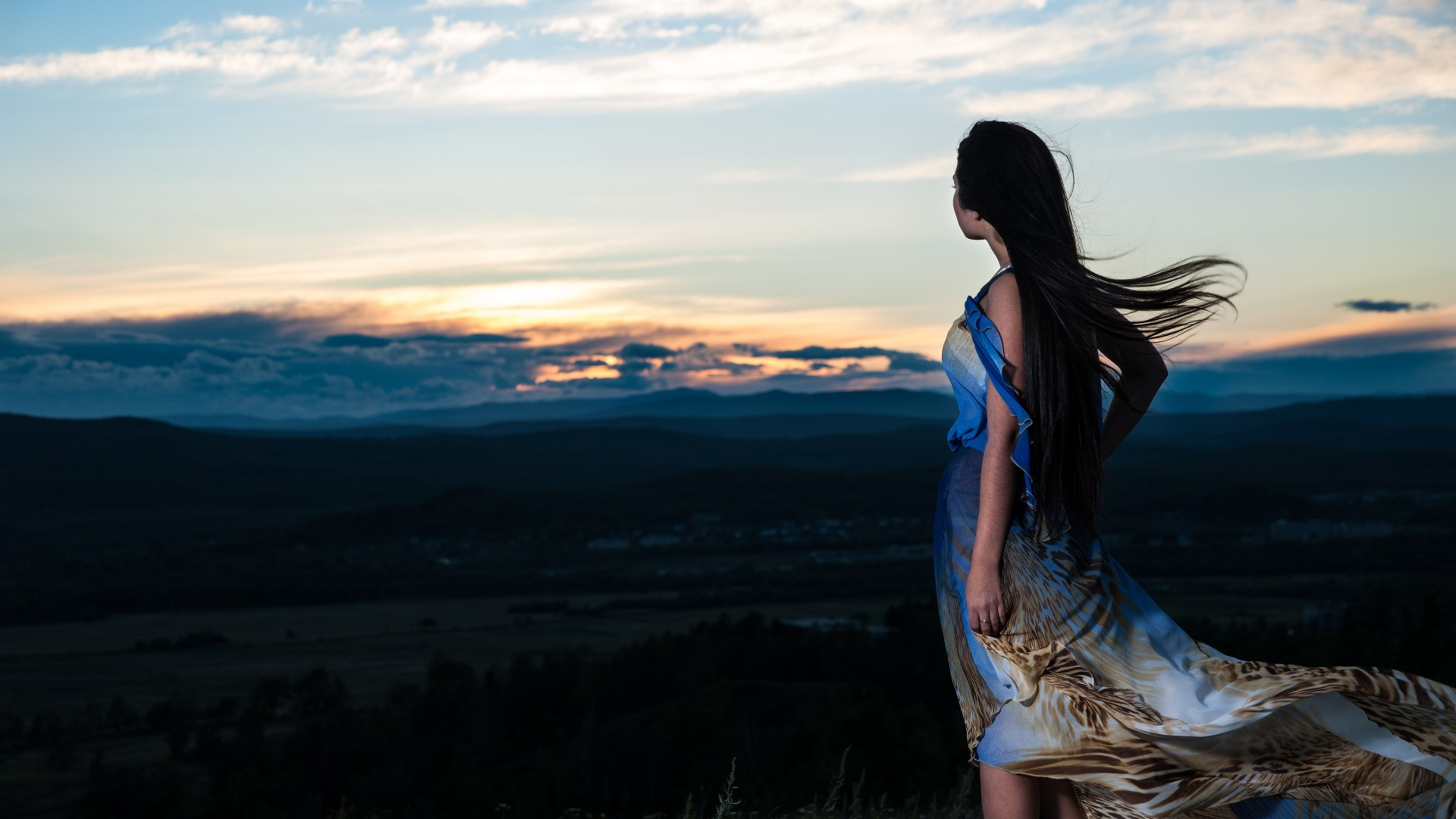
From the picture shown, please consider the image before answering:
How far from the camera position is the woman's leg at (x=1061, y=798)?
3.21m

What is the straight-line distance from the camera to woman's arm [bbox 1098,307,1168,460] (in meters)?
3.32

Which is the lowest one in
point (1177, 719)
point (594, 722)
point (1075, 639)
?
point (594, 722)

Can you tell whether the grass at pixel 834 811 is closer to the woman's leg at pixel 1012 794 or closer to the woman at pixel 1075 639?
the woman's leg at pixel 1012 794

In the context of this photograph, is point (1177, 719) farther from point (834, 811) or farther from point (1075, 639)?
point (834, 811)

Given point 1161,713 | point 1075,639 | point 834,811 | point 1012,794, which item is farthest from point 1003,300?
point 834,811

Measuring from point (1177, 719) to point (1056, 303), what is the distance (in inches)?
41.9

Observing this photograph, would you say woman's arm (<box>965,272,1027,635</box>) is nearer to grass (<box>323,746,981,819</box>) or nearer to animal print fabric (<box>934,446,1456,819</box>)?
animal print fabric (<box>934,446,1456,819</box>)

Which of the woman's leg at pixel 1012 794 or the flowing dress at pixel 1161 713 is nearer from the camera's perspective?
the flowing dress at pixel 1161 713

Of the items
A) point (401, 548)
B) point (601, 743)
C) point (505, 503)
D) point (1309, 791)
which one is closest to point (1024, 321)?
point (1309, 791)

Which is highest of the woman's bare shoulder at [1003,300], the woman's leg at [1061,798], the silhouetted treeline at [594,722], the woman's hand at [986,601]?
the woman's bare shoulder at [1003,300]

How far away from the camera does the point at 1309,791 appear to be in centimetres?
308

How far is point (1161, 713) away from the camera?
2.99 m

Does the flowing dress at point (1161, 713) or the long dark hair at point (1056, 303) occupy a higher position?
the long dark hair at point (1056, 303)

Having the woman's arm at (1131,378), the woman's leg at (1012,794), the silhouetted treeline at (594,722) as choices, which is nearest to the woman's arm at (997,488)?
the woman's arm at (1131,378)
